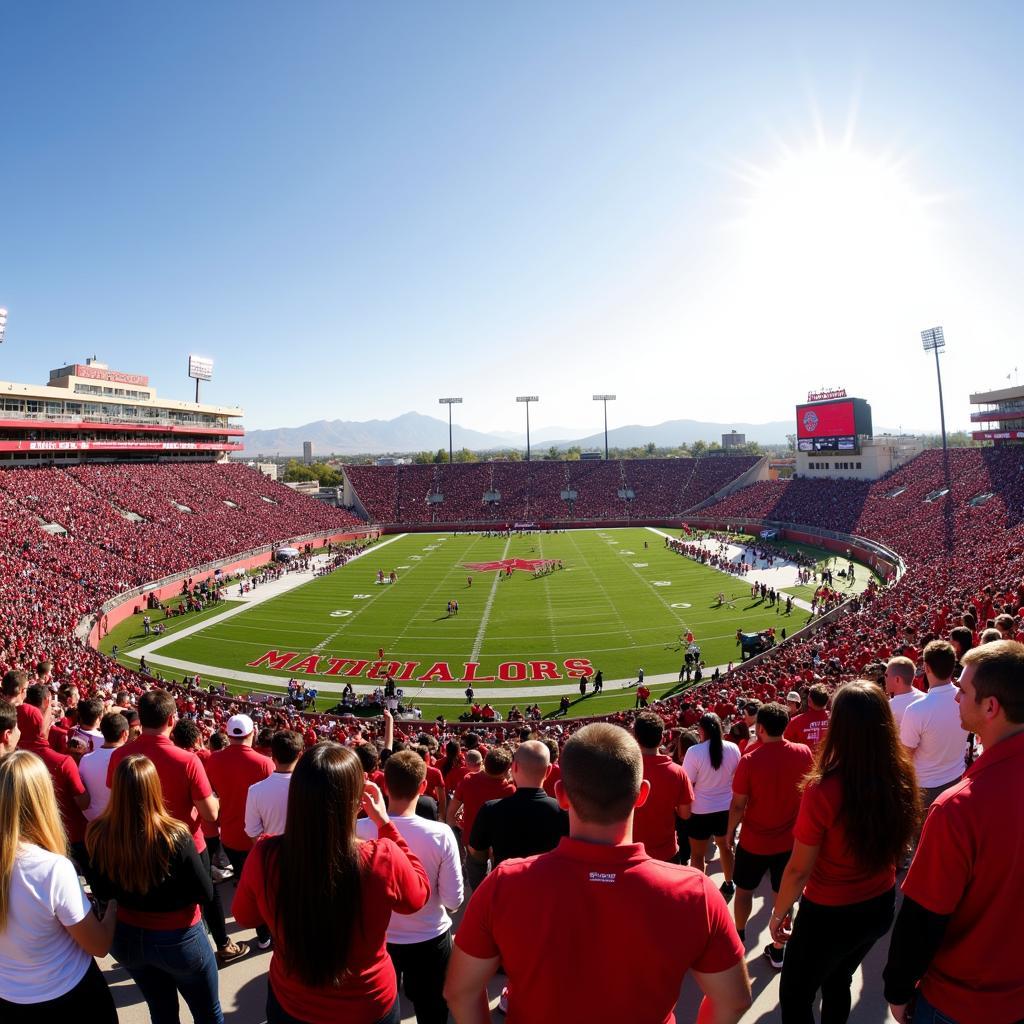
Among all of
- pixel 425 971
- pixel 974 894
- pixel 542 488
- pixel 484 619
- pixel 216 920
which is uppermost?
pixel 542 488

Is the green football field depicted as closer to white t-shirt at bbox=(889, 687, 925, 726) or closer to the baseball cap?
white t-shirt at bbox=(889, 687, 925, 726)

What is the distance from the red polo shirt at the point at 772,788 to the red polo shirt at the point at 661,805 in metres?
0.43

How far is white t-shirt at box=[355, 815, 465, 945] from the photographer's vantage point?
3.64m

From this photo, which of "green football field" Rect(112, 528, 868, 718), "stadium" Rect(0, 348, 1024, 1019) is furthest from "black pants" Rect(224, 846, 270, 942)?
"green football field" Rect(112, 528, 868, 718)

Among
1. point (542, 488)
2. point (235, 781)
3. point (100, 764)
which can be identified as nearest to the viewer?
point (100, 764)

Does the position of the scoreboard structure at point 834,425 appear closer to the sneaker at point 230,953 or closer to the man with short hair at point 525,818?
the man with short hair at point 525,818

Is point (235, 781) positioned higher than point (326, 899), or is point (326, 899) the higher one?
point (326, 899)

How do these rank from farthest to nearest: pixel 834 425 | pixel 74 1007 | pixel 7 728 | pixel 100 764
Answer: pixel 834 425, pixel 100 764, pixel 7 728, pixel 74 1007

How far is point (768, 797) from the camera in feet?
16.4

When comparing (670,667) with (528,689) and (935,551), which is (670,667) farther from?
(935,551)

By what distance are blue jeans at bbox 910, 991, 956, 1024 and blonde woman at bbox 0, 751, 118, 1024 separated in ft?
12.5

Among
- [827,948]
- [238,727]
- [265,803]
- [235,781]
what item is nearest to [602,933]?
[827,948]

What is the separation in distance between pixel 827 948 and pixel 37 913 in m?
4.06

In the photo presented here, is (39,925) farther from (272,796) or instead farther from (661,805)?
(661,805)
